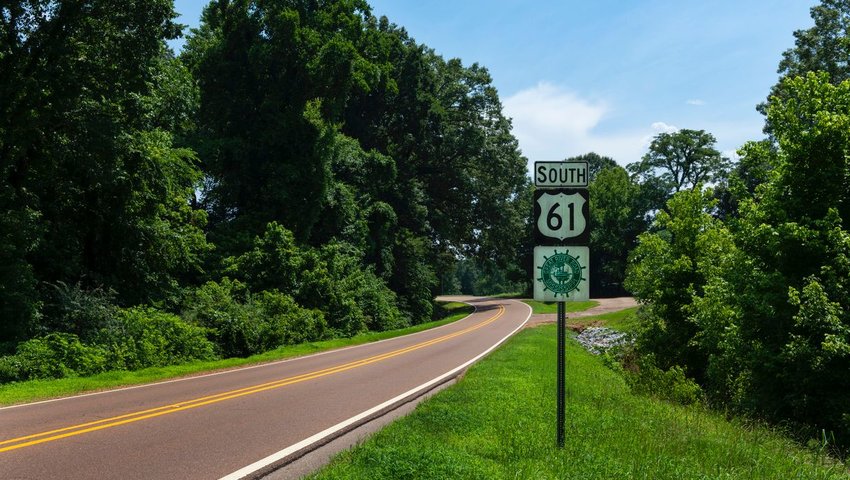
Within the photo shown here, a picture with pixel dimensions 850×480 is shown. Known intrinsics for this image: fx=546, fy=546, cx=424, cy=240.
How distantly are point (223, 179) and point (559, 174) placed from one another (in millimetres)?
26576

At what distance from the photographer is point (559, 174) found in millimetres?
6469

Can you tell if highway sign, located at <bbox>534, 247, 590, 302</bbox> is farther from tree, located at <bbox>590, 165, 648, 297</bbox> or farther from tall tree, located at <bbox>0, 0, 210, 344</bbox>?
tree, located at <bbox>590, 165, 648, 297</bbox>

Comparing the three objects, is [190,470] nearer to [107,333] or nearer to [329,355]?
[107,333]

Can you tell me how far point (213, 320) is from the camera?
19.8 metres

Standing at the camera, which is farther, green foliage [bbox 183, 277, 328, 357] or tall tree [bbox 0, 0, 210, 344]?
green foliage [bbox 183, 277, 328, 357]

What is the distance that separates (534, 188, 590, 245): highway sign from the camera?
20.9 ft

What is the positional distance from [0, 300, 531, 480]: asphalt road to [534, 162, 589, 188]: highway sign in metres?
4.43

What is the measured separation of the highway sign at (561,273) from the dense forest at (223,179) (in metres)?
12.0

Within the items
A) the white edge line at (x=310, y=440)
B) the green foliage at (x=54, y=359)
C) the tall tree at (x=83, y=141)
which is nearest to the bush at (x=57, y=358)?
the green foliage at (x=54, y=359)

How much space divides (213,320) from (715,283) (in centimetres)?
1628

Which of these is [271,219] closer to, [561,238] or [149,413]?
[149,413]

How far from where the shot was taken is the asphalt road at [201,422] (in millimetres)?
6078

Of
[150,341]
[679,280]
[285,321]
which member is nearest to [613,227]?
[679,280]

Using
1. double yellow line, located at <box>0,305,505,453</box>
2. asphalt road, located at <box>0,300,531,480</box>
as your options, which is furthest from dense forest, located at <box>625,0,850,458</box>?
double yellow line, located at <box>0,305,505,453</box>
